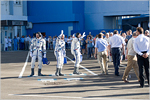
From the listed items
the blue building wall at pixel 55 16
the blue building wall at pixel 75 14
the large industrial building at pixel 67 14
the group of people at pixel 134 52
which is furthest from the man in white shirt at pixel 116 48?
the blue building wall at pixel 55 16

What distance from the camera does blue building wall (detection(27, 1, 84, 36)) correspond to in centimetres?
4325

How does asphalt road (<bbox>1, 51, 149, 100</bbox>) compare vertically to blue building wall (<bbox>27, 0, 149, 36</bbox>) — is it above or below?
below

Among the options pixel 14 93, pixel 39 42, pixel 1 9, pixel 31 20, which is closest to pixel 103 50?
pixel 39 42

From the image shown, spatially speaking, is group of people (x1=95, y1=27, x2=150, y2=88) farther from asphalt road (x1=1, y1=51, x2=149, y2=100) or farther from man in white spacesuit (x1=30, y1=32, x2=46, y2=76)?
man in white spacesuit (x1=30, y1=32, x2=46, y2=76)

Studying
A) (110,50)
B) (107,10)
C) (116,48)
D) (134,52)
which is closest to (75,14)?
(107,10)

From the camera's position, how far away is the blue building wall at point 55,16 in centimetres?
4325

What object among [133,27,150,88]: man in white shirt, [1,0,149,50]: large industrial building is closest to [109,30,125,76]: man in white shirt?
[133,27,150,88]: man in white shirt

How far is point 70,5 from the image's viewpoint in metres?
43.1

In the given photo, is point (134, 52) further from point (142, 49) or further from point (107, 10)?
point (107, 10)

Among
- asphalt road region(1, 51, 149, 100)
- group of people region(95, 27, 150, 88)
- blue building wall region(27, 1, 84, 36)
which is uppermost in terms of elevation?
blue building wall region(27, 1, 84, 36)

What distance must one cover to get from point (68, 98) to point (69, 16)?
1402 inches

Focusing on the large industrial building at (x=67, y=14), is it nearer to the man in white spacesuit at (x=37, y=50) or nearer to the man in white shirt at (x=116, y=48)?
the man in white spacesuit at (x=37, y=50)

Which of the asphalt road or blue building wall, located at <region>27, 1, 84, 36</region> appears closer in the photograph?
the asphalt road

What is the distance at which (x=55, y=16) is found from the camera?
43.7m
